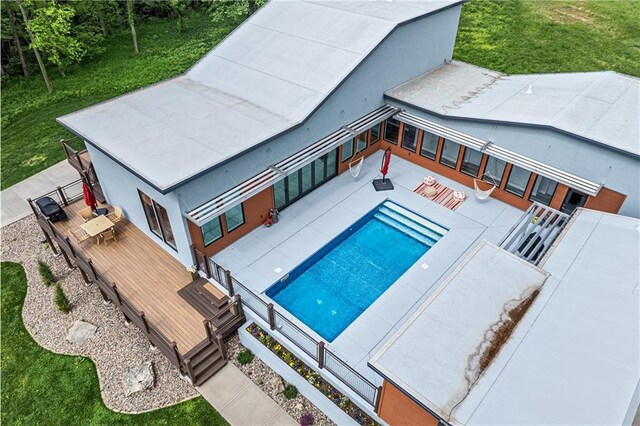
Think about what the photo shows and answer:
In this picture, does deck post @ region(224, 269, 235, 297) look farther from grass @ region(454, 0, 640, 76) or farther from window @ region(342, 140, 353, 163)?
grass @ region(454, 0, 640, 76)

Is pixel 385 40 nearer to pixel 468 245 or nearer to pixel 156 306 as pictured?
pixel 468 245

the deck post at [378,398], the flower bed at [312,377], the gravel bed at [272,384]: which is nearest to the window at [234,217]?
the flower bed at [312,377]

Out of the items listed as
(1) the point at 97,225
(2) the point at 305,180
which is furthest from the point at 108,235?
(2) the point at 305,180

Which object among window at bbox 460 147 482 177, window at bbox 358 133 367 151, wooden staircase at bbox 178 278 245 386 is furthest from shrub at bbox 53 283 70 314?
window at bbox 460 147 482 177

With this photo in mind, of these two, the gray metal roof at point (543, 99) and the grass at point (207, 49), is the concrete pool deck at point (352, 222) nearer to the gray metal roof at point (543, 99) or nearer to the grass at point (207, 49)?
the gray metal roof at point (543, 99)

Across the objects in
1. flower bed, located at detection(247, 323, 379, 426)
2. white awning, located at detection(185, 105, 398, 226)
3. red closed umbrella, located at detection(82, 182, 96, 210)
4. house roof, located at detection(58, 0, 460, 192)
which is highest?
house roof, located at detection(58, 0, 460, 192)

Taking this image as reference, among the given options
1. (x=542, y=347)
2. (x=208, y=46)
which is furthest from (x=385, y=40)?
(x=208, y=46)

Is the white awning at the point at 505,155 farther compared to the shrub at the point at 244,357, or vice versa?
the white awning at the point at 505,155
